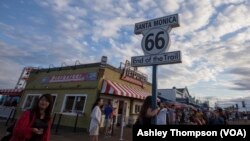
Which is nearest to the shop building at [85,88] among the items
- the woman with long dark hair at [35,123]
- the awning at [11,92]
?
the awning at [11,92]

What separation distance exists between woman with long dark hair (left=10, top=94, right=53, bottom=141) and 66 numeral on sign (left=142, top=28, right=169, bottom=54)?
2351mm

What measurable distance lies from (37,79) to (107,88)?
910 centimetres

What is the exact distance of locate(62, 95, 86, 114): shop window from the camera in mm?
16220

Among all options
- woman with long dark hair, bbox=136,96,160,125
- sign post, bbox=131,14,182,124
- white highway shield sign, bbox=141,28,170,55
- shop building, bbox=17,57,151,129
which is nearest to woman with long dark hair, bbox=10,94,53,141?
woman with long dark hair, bbox=136,96,160,125

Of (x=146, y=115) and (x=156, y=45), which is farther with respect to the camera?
(x=156, y=45)

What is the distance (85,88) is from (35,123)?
13.2 m

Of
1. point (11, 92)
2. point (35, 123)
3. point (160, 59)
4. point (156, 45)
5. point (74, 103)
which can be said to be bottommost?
point (35, 123)

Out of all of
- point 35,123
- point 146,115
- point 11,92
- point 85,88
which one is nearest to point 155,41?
point 146,115

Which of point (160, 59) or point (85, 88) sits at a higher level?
point (85, 88)

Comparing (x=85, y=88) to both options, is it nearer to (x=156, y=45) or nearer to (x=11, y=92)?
(x=11, y=92)

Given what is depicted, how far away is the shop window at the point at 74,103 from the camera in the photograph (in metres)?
16.2

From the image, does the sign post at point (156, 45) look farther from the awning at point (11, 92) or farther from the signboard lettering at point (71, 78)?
the awning at point (11, 92)

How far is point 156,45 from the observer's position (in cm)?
479

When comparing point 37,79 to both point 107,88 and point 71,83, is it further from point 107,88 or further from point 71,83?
A: point 107,88
